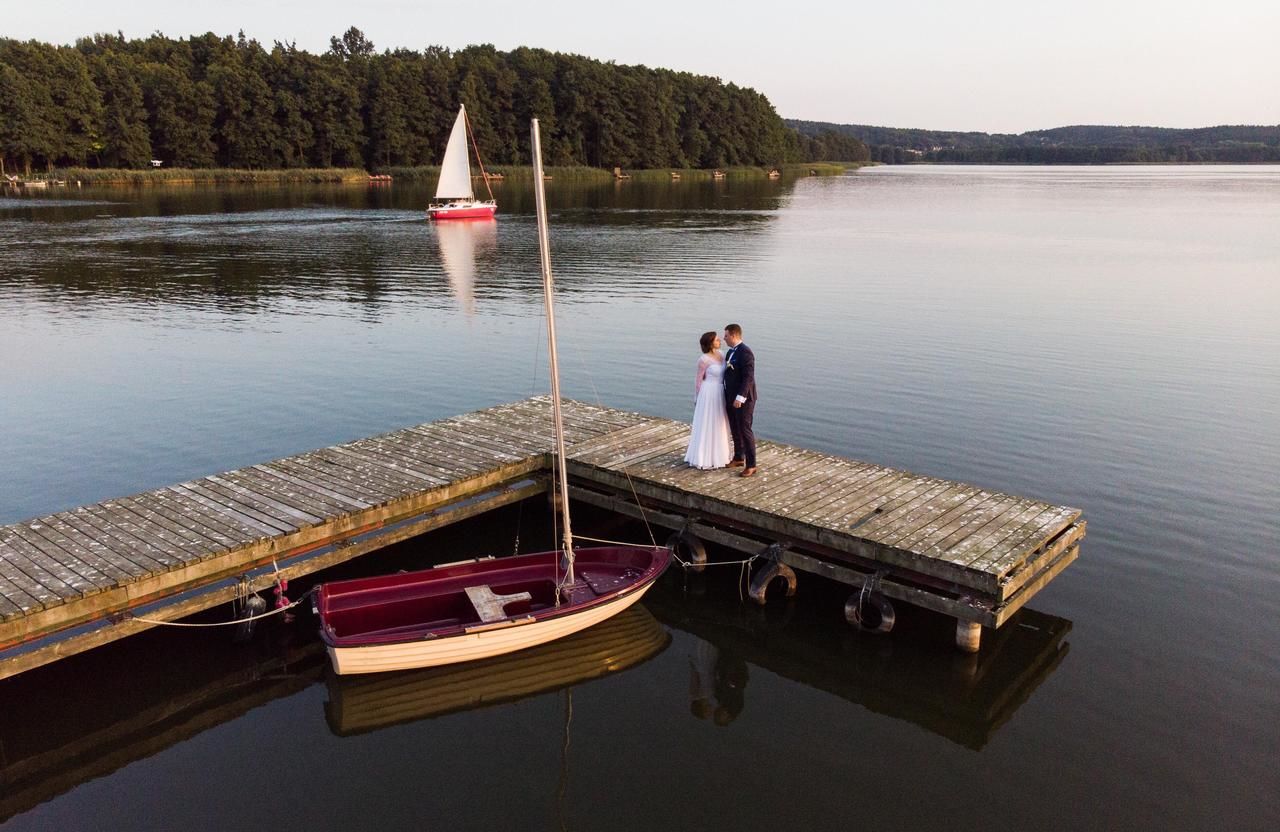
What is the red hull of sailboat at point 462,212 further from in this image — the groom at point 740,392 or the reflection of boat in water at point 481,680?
the reflection of boat in water at point 481,680

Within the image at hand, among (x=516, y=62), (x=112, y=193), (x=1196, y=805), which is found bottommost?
(x=1196, y=805)

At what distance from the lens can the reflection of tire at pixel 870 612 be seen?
40.7 ft

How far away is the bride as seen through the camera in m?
14.3

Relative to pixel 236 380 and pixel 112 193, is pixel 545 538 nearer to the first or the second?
pixel 236 380

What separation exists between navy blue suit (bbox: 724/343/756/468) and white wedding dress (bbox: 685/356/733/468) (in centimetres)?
12

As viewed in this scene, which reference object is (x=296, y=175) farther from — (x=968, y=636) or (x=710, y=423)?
(x=968, y=636)

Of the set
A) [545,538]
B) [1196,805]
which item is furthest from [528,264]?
[1196,805]

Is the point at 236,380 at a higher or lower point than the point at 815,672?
higher

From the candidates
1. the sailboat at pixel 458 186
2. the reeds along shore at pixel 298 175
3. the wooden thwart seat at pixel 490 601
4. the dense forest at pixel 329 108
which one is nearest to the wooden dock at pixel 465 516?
the wooden thwart seat at pixel 490 601

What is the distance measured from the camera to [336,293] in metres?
40.5

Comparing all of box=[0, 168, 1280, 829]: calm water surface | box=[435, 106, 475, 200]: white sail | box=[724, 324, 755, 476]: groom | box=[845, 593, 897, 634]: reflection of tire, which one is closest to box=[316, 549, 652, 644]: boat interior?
box=[0, 168, 1280, 829]: calm water surface

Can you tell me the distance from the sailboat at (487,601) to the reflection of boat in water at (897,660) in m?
1.21

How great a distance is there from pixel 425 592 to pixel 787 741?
521cm

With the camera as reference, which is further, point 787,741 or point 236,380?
point 236,380
